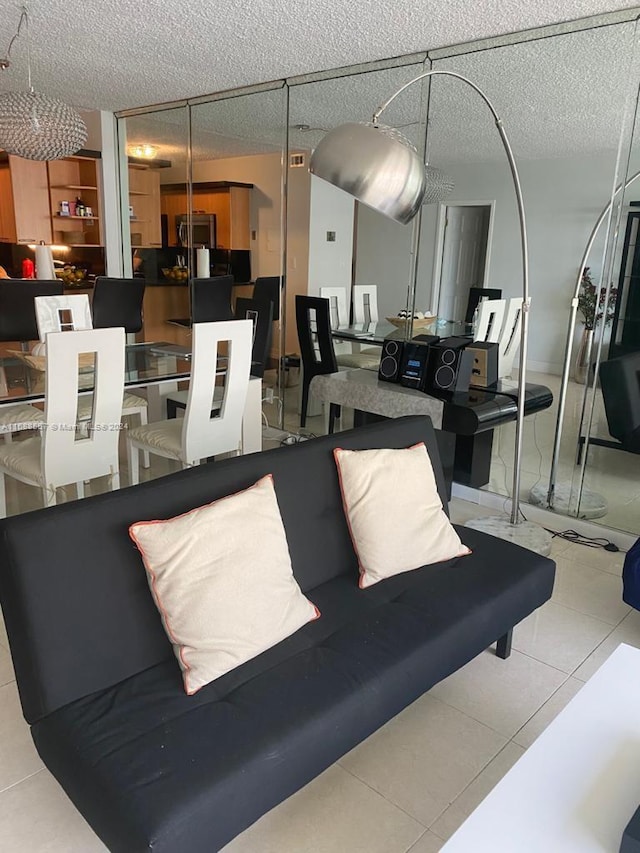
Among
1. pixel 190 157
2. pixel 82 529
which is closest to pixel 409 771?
pixel 82 529

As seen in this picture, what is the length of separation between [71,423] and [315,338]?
2130 millimetres

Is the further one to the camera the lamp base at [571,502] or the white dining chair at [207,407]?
the lamp base at [571,502]

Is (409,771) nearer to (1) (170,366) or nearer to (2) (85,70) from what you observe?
(1) (170,366)

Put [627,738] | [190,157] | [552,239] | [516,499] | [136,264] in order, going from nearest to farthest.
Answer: [627,738]
[516,499]
[552,239]
[190,157]
[136,264]

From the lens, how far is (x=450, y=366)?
3.42 metres

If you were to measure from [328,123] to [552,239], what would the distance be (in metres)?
2.11

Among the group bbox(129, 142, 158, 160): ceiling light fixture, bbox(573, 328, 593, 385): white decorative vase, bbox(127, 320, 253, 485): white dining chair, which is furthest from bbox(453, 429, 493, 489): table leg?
bbox(129, 142, 158, 160): ceiling light fixture

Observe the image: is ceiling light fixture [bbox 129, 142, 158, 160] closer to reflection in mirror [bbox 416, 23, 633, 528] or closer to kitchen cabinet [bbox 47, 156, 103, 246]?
kitchen cabinet [bbox 47, 156, 103, 246]

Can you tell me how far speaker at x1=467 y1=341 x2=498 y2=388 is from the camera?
344 centimetres

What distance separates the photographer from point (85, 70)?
4.28 metres

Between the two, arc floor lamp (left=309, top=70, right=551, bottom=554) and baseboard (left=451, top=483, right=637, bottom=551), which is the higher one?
arc floor lamp (left=309, top=70, right=551, bottom=554)

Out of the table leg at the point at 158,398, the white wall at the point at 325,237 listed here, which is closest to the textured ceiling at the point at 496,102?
the white wall at the point at 325,237

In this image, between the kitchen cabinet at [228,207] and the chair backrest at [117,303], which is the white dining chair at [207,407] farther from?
the kitchen cabinet at [228,207]

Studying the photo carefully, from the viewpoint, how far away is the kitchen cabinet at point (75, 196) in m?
6.29
